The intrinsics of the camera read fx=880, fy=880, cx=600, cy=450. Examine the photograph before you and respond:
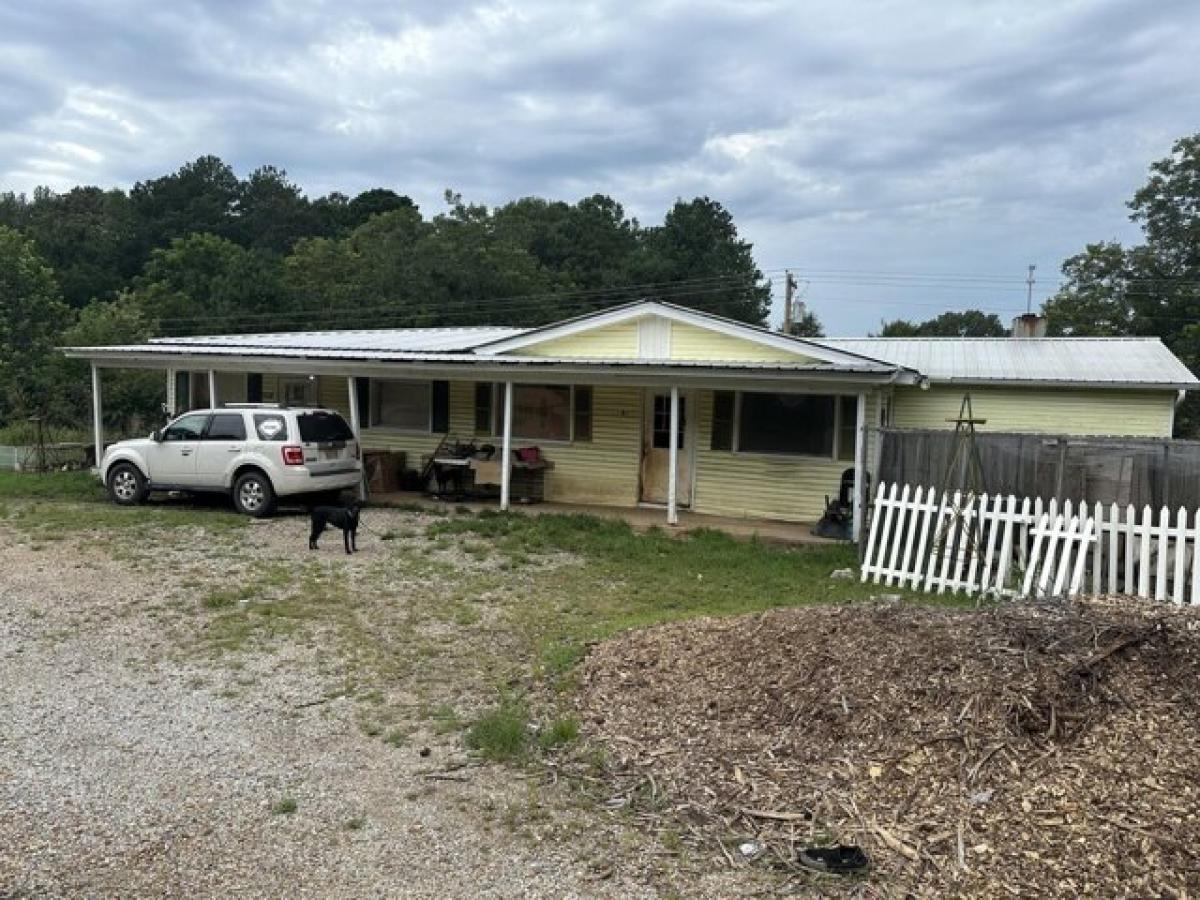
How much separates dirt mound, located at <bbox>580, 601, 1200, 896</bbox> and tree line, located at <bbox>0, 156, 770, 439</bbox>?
71.0 ft

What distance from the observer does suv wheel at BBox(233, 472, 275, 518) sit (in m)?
12.8

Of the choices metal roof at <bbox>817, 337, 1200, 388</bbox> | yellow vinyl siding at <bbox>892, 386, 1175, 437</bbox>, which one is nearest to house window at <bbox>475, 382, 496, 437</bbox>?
metal roof at <bbox>817, 337, 1200, 388</bbox>

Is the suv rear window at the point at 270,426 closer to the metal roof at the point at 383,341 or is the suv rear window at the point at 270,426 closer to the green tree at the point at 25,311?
the metal roof at the point at 383,341

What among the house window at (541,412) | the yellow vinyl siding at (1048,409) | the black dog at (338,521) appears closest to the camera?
the black dog at (338,521)

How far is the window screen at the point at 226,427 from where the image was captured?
1292 cm

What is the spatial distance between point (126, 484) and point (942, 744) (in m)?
13.4

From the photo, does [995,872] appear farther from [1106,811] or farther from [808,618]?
[808,618]

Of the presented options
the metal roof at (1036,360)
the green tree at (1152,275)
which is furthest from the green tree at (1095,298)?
the metal roof at (1036,360)

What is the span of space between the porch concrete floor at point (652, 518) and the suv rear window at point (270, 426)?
2274 mm

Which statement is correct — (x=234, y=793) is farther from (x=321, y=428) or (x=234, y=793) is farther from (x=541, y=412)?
(x=541, y=412)

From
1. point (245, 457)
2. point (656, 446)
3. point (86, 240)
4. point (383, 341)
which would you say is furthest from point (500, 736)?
point (86, 240)

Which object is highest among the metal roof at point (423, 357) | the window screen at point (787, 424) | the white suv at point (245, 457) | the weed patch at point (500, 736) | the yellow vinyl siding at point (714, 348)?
the yellow vinyl siding at point (714, 348)

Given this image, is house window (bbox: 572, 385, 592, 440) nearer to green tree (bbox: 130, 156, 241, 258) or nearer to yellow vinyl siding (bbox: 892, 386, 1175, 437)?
yellow vinyl siding (bbox: 892, 386, 1175, 437)

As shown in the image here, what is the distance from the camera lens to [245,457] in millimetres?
12852
